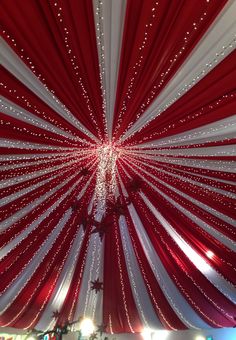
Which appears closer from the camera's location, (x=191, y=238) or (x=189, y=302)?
(x=191, y=238)

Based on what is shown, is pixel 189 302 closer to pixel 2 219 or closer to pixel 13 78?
pixel 2 219

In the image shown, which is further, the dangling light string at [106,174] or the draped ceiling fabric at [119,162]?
the dangling light string at [106,174]

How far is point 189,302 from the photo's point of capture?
5.62 m

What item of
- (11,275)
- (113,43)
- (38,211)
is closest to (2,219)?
(38,211)

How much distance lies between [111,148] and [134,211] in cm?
129

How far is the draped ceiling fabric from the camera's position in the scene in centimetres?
227

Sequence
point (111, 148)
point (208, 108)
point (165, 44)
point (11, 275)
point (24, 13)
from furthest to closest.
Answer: point (11, 275) < point (111, 148) < point (208, 108) < point (165, 44) < point (24, 13)

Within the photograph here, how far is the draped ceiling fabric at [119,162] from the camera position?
227cm

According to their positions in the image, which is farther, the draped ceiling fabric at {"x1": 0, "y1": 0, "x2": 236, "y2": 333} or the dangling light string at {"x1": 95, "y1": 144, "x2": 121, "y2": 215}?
the dangling light string at {"x1": 95, "y1": 144, "x2": 121, "y2": 215}

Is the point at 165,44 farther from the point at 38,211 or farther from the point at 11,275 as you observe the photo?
the point at 11,275

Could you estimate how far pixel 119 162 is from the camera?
3.82 metres

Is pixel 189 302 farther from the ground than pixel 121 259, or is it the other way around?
pixel 121 259

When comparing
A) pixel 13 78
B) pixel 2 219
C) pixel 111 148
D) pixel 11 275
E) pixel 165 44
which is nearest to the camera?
pixel 165 44

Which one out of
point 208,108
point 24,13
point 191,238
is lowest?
point 24,13
